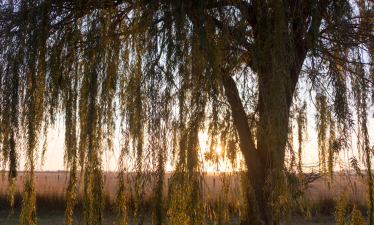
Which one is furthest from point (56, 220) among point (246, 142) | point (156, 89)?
point (156, 89)

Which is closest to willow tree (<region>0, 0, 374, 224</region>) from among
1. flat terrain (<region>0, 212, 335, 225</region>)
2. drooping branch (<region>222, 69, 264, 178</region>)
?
drooping branch (<region>222, 69, 264, 178</region>)

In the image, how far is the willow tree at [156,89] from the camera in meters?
1.76

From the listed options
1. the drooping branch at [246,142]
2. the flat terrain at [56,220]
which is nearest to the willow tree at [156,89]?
the drooping branch at [246,142]

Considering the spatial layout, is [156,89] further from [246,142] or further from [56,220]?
[56,220]

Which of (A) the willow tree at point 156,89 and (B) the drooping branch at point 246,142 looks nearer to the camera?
(A) the willow tree at point 156,89

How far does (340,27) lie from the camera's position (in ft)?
→ 5.99

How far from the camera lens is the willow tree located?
176cm

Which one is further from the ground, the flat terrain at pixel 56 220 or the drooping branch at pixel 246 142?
the drooping branch at pixel 246 142

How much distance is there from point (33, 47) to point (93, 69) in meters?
0.48

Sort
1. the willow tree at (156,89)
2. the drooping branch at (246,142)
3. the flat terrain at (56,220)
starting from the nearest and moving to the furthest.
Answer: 1. the willow tree at (156,89)
2. the drooping branch at (246,142)
3. the flat terrain at (56,220)

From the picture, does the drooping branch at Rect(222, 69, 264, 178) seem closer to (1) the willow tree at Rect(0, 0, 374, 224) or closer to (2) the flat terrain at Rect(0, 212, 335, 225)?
(1) the willow tree at Rect(0, 0, 374, 224)

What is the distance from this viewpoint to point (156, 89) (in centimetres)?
179

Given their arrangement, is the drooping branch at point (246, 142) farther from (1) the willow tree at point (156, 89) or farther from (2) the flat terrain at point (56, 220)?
(2) the flat terrain at point (56, 220)

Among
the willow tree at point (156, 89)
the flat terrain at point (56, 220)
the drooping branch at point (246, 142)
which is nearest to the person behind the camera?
the willow tree at point (156, 89)
